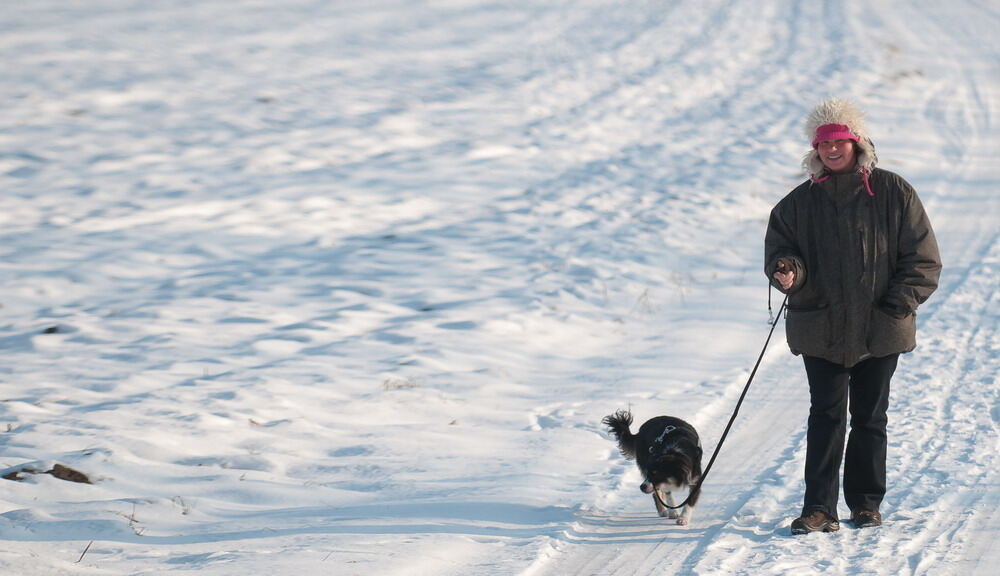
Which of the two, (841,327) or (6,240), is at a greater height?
(841,327)

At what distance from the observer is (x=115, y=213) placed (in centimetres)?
1148

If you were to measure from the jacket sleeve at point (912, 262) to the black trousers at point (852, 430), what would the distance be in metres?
0.30

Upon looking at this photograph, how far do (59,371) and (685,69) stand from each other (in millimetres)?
15897

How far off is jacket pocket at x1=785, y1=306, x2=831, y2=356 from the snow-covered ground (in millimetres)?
920

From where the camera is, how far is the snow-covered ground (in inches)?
183

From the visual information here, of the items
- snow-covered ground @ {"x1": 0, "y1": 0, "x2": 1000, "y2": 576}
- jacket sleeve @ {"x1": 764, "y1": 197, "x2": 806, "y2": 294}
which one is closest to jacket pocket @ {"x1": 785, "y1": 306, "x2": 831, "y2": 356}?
jacket sleeve @ {"x1": 764, "y1": 197, "x2": 806, "y2": 294}

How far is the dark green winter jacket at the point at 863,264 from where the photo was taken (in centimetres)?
414

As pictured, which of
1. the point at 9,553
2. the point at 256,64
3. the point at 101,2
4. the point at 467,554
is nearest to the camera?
the point at 9,553

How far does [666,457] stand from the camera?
181 inches

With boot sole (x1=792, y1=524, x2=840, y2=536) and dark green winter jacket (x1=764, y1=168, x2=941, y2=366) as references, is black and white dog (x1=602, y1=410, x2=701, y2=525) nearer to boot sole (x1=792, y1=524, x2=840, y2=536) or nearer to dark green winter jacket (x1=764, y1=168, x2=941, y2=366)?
boot sole (x1=792, y1=524, x2=840, y2=536)

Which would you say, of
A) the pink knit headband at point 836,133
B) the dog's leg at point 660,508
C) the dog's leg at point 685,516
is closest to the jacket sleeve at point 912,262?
the pink knit headband at point 836,133

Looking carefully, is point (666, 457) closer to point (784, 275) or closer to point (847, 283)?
point (784, 275)

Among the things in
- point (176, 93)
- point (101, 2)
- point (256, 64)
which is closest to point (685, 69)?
point (256, 64)

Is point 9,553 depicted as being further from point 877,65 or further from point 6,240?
point 877,65
